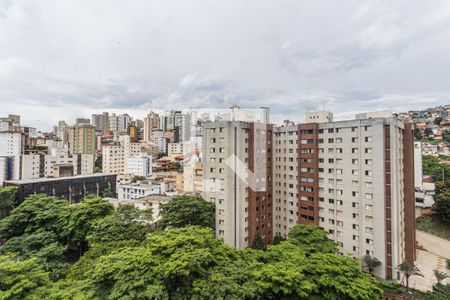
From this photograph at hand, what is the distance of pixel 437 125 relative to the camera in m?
100

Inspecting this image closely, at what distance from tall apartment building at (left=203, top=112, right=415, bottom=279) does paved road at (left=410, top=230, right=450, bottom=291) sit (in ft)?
7.99

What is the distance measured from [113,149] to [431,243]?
278ft

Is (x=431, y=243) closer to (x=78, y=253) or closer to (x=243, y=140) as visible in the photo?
(x=243, y=140)

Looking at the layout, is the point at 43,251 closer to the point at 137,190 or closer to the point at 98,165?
the point at 137,190

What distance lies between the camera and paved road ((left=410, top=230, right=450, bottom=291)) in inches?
1017

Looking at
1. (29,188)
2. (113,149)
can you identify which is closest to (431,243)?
(29,188)

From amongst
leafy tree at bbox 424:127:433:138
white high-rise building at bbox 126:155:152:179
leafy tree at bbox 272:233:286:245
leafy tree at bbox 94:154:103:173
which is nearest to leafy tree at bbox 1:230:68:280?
leafy tree at bbox 272:233:286:245

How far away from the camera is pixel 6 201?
3909 centimetres

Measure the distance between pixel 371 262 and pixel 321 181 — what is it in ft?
34.0

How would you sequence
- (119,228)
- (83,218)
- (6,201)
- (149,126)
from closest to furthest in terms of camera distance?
1. (119,228)
2. (83,218)
3. (6,201)
4. (149,126)

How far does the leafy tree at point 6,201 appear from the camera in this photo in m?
38.8

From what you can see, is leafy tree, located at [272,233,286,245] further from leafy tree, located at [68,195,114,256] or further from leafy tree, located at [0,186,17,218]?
leafy tree, located at [0,186,17,218]

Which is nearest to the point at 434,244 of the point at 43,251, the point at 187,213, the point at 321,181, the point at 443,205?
Answer: the point at 443,205

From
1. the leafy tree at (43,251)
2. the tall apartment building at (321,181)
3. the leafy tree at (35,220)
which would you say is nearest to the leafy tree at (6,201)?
the leafy tree at (35,220)
